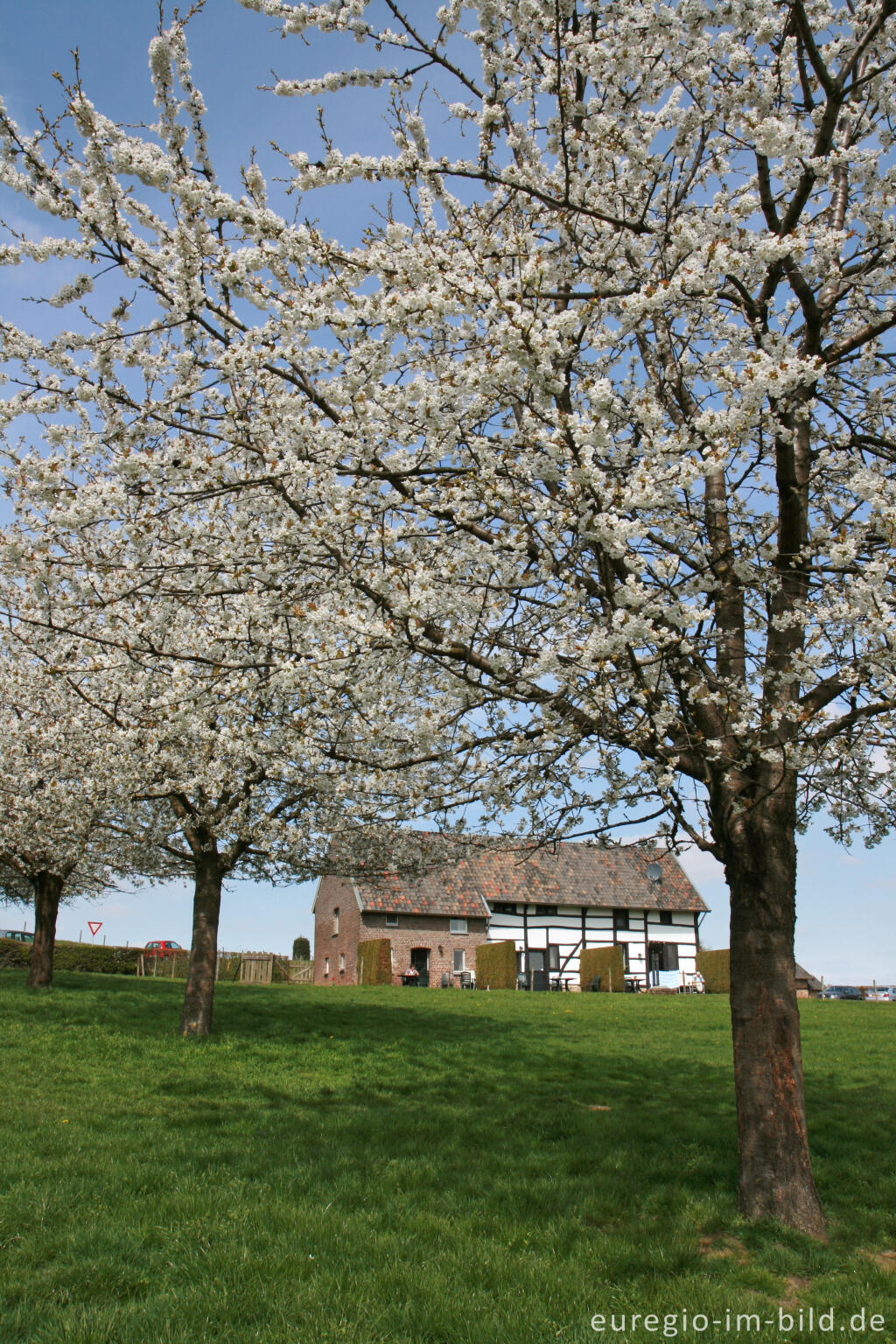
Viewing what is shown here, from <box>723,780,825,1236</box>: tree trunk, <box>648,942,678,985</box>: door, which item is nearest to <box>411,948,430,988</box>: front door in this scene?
<box>648,942,678,985</box>: door

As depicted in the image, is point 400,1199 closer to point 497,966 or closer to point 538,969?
point 497,966

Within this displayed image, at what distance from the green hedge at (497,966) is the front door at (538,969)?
3449 millimetres

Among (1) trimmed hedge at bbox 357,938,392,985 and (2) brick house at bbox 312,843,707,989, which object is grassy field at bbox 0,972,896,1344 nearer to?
(1) trimmed hedge at bbox 357,938,392,985

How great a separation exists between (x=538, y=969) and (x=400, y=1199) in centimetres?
3114

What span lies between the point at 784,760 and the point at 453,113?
5271mm

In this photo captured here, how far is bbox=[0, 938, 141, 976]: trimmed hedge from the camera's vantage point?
1334 inches

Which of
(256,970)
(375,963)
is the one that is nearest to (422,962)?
(375,963)

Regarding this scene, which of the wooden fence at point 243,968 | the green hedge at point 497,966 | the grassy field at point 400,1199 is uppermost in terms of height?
the grassy field at point 400,1199

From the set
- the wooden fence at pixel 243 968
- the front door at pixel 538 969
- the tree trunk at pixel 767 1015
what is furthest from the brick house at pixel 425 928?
the tree trunk at pixel 767 1015

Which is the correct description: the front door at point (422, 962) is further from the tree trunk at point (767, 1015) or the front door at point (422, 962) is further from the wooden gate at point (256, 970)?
the tree trunk at point (767, 1015)

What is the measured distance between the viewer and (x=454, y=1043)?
47.6ft

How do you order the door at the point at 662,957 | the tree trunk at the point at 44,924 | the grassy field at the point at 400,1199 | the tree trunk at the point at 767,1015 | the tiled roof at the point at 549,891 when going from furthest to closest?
the door at the point at 662,957
the tiled roof at the point at 549,891
the tree trunk at the point at 44,924
the tree trunk at the point at 767,1015
the grassy field at the point at 400,1199

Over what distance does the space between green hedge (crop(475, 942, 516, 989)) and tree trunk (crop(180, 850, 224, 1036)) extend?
17577 mm

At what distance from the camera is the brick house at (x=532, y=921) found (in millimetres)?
36188
